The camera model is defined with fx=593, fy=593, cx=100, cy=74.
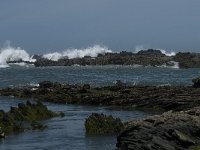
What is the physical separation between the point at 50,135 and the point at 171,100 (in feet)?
54.5

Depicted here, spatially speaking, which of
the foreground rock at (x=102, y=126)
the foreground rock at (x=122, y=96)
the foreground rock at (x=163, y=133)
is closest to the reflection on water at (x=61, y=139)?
the foreground rock at (x=102, y=126)

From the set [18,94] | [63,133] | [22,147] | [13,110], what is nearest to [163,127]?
[22,147]

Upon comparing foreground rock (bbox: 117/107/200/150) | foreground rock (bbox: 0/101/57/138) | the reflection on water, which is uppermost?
foreground rock (bbox: 117/107/200/150)

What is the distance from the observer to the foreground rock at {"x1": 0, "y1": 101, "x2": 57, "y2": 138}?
131 ft

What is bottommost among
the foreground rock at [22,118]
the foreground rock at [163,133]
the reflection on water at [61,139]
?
the reflection on water at [61,139]

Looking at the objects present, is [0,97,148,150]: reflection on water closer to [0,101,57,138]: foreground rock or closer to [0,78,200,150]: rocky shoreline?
[0,101,57,138]: foreground rock

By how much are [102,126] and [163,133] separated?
1062cm

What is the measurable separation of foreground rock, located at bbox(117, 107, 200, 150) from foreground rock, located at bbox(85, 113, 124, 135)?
27.6 feet

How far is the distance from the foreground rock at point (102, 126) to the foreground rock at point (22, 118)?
4384 millimetres

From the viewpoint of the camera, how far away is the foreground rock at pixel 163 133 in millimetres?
27980

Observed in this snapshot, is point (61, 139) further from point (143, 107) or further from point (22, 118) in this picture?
point (143, 107)

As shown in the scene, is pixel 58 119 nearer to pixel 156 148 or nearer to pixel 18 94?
pixel 156 148

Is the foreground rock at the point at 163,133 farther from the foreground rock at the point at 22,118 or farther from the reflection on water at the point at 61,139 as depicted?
the foreground rock at the point at 22,118

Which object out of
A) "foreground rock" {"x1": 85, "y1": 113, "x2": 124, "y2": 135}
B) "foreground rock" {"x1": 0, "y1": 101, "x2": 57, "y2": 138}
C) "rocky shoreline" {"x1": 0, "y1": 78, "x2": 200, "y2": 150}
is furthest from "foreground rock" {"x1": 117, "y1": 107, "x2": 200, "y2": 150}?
"foreground rock" {"x1": 0, "y1": 101, "x2": 57, "y2": 138}
